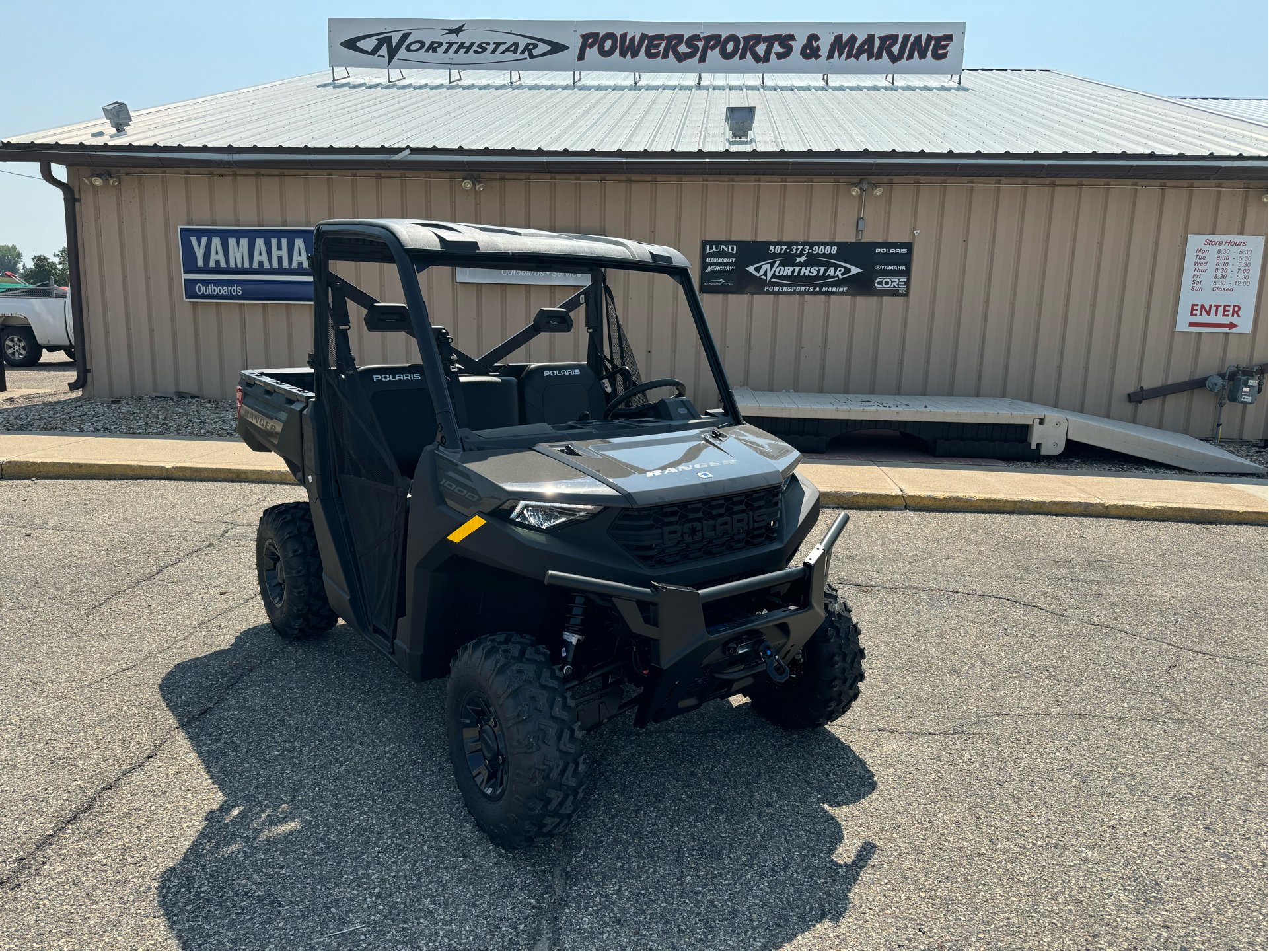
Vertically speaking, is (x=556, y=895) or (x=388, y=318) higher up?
(x=388, y=318)

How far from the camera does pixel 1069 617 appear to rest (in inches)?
201

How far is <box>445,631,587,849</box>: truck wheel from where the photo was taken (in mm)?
2688

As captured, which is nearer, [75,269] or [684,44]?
[75,269]

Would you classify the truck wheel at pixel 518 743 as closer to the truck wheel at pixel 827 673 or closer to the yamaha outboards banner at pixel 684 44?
the truck wheel at pixel 827 673

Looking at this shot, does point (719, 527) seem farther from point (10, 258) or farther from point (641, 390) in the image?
point (10, 258)

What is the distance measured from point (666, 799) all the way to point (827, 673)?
83 cm

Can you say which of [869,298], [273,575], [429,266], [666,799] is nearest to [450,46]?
[869,298]

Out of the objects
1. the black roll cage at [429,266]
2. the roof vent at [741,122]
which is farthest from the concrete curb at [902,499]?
the roof vent at [741,122]

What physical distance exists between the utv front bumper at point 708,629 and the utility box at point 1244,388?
9.72 m

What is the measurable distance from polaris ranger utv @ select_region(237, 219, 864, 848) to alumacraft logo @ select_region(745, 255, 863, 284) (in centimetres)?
695

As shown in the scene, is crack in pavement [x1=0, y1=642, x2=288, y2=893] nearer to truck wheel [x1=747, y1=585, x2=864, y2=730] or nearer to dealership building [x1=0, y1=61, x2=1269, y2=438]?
truck wheel [x1=747, y1=585, x2=864, y2=730]

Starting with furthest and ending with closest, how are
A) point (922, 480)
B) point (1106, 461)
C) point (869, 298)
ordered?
point (869, 298) → point (1106, 461) → point (922, 480)

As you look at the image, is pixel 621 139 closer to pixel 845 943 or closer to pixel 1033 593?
pixel 1033 593

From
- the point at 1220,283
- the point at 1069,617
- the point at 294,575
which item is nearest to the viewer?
the point at 294,575
